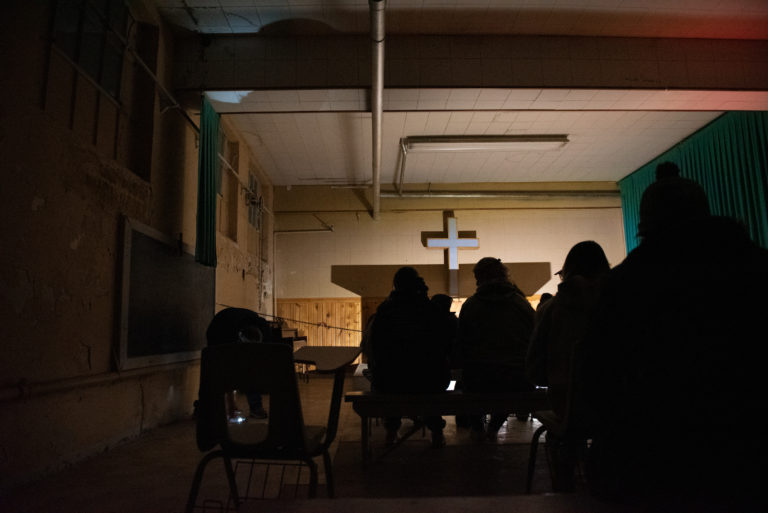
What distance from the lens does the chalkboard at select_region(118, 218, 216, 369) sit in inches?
147

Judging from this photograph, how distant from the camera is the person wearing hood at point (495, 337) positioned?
288cm

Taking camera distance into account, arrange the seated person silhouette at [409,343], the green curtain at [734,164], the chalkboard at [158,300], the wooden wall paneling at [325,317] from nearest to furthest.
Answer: the seated person silhouette at [409,343] → the chalkboard at [158,300] → the green curtain at [734,164] → the wooden wall paneling at [325,317]

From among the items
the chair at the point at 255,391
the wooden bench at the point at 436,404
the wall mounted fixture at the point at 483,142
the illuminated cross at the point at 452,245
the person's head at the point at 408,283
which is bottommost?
the wooden bench at the point at 436,404

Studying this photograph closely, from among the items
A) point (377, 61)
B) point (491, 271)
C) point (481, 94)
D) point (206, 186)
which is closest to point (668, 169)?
point (491, 271)

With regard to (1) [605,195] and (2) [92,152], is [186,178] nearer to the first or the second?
(2) [92,152]

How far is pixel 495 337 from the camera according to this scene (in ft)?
9.70

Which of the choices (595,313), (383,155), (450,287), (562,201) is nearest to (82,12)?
(595,313)

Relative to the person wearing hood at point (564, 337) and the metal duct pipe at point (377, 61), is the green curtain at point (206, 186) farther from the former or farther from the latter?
the person wearing hood at point (564, 337)

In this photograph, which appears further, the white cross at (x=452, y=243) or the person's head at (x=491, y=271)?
the white cross at (x=452, y=243)

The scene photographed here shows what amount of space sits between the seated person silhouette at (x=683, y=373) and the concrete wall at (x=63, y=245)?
9.22 ft

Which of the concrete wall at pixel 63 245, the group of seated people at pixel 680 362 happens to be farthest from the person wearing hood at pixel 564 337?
the concrete wall at pixel 63 245

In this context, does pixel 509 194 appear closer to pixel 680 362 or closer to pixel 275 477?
pixel 275 477

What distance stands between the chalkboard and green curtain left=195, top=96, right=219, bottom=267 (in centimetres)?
19

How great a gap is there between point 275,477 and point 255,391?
4.21ft
